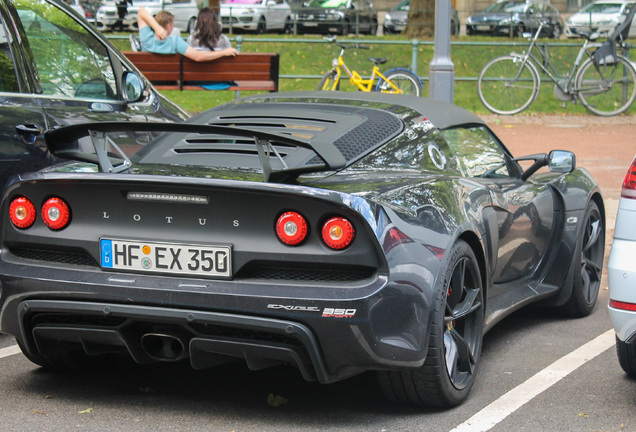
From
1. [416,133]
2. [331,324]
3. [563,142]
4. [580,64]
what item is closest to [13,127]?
[416,133]

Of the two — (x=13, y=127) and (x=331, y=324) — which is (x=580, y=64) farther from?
(x=331, y=324)

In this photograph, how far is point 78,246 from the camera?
404 centimetres

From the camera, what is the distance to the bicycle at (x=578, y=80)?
15.2 m

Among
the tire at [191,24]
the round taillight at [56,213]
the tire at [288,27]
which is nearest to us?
the round taillight at [56,213]

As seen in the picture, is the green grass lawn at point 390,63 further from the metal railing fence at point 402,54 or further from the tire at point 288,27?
→ the tire at point 288,27

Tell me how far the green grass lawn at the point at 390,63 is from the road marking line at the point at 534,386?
10.9 metres

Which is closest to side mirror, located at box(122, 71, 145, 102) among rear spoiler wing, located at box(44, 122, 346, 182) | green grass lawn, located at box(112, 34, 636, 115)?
rear spoiler wing, located at box(44, 122, 346, 182)

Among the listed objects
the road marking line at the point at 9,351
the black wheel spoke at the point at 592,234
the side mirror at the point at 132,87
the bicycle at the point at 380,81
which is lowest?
the road marking line at the point at 9,351

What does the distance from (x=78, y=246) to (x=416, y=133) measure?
1.73 m

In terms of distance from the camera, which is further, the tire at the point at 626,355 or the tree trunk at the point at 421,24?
the tree trunk at the point at 421,24

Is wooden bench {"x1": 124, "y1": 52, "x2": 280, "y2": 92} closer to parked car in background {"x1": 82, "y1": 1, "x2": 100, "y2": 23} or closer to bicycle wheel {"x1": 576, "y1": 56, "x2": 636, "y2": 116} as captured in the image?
bicycle wheel {"x1": 576, "y1": 56, "x2": 636, "y2": 116}

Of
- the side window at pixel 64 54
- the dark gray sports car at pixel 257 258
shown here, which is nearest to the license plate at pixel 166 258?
the dark gray sports car at pixel 257 258

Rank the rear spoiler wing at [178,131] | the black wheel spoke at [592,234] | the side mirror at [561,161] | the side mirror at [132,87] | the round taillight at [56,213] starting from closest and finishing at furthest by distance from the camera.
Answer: the rear spoiler wing at [178,131], the round taillight at [56,213], the side mirror at [561,161], the black wheel spoke at [592,234], the side mirror at [132,87]

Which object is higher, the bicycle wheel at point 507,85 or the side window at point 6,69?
the side window at point 6,69
